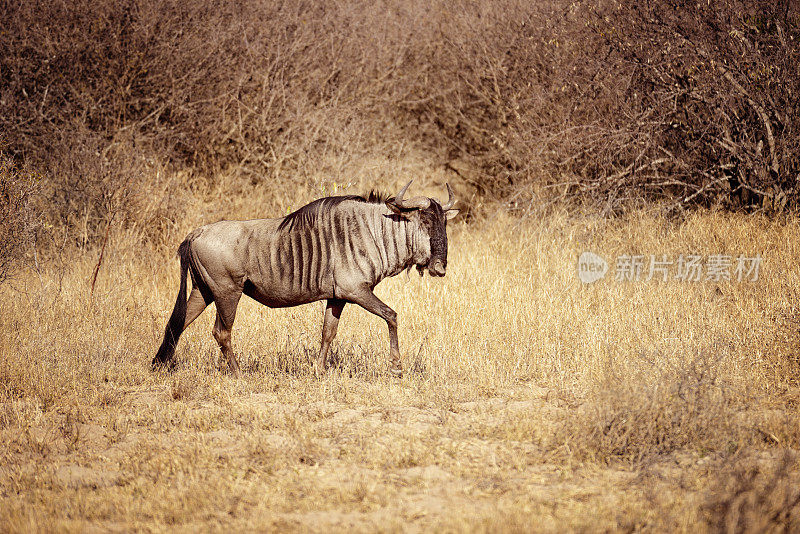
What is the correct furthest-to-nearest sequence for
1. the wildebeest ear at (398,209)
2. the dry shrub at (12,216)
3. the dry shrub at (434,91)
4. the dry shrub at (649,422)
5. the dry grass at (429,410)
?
the dry shrub at (434,91) < the dry shrub at (12,216) < the wildebeest ear at (398,209) < the dry shrub at (649,422) < the dry grass at (429,410)

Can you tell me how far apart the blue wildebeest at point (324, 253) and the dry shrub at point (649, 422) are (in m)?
1.77

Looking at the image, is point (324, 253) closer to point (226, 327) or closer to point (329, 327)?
point (329, 327)

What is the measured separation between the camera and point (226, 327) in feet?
20.1

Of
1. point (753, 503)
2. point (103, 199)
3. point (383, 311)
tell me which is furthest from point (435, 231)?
point (103, 199)

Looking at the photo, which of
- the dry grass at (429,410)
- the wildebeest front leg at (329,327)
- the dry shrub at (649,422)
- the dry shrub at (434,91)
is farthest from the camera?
the dry shrub at (434,91)

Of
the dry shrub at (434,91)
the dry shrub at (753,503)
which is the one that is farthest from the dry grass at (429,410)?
the dry shrub at (434,91)

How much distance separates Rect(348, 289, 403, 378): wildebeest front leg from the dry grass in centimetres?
12

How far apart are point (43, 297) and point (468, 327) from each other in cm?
404

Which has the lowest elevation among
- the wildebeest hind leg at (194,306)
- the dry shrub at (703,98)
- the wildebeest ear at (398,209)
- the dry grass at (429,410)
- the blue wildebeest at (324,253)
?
the dry grass at (429,410)

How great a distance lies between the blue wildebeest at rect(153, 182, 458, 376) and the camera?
5965mm

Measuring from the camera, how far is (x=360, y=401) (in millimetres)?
5555

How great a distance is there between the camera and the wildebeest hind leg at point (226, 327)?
239 inches

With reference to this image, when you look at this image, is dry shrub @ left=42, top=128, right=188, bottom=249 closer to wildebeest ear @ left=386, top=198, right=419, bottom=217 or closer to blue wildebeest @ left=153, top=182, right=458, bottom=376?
blue wildebeest @ left=153, top=182, right=458, bottom=376

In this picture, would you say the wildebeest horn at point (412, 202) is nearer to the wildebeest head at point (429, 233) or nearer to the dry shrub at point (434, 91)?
the wildebeest head at point (429, 233)
